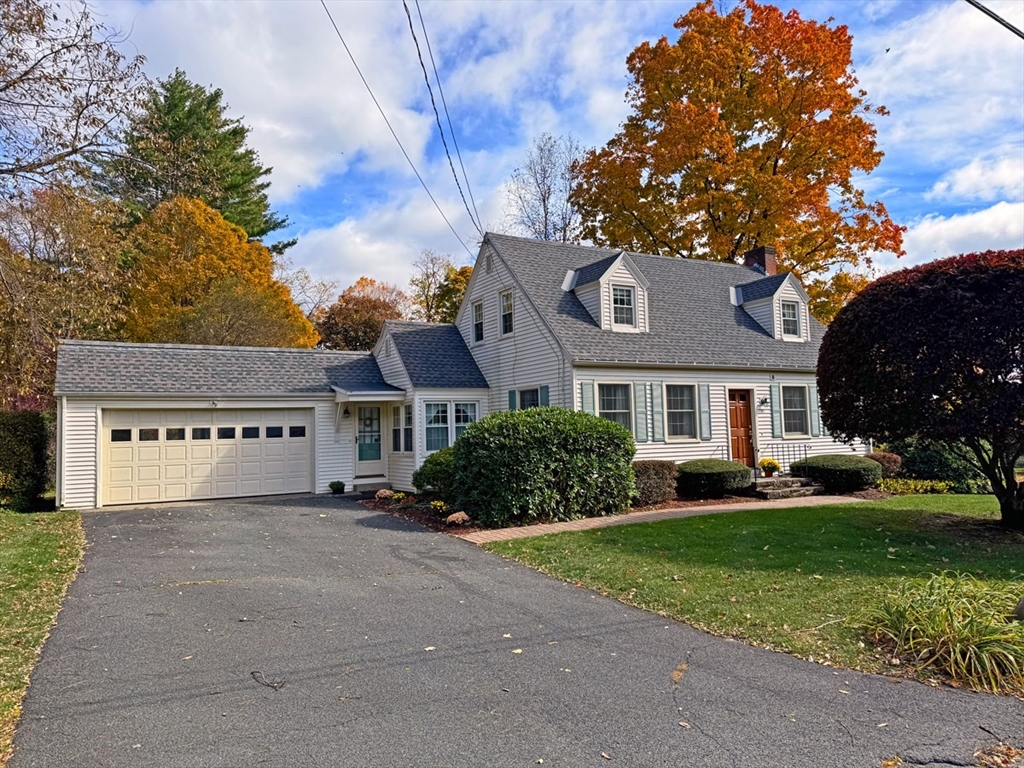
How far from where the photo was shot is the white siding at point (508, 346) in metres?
15.6

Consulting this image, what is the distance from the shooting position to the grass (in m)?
4.63

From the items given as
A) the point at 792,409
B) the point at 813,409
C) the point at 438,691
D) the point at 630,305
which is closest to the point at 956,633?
the point at 438,691

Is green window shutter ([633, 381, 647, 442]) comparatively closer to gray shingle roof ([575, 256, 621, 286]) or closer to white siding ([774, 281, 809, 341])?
gray shingle roof ([575, 256, 621, 286])

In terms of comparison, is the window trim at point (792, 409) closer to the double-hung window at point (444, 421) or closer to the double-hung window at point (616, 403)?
the double-hung window at point (616, 403)

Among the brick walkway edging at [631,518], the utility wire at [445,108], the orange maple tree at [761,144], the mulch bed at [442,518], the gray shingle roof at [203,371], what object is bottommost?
the brick walkway edging at [631,518]

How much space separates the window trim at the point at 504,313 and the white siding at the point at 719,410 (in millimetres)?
2931

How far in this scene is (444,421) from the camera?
56.1ft

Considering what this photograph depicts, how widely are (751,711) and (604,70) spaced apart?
9.86 m

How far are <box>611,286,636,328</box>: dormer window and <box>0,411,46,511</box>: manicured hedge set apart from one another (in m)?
13.8

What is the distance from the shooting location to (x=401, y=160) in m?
11.7

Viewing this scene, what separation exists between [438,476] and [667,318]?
25.4ft

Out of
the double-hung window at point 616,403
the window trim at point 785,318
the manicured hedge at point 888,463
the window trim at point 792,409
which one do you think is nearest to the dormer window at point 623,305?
the double-hung window at point 616,403

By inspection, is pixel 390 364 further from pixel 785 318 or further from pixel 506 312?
pixel 785 318

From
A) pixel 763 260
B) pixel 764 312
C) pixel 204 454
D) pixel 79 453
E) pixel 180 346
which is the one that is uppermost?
pixel 763 260
